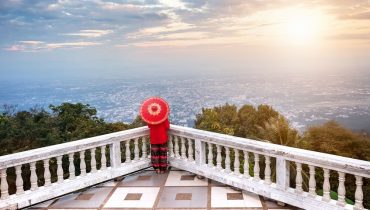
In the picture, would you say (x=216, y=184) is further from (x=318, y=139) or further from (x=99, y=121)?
(x=318, y=139)

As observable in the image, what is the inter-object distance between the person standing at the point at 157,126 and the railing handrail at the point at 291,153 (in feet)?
0.84

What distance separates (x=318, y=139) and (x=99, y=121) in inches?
574

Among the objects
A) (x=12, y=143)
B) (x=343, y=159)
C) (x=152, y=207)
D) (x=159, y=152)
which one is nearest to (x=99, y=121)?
(x=12, y=143)

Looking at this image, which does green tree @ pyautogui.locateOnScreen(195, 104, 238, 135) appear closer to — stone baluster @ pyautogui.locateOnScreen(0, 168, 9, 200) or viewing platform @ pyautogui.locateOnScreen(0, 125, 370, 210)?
viewing platform @ pyautogui.locateOnScreen(0, 125, 370, 210)

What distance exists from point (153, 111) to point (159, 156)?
2.44 ft

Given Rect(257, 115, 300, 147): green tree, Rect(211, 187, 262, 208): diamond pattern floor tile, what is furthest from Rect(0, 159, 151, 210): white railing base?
Rect(257, 115, 300, 147): green tree

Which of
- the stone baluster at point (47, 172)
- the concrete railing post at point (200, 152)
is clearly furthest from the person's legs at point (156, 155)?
the stone baluster at point (47, 172)

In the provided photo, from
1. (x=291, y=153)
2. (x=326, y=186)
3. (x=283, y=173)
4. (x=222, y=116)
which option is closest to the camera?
(x=326, y=186)

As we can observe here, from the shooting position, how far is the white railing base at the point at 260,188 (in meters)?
3.83

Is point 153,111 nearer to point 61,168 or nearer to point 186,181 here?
point 186,181

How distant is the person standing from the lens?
17.7 ft

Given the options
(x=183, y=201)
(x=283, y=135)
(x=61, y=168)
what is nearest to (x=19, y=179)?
(x=61, y=168)

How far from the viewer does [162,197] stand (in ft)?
15.0

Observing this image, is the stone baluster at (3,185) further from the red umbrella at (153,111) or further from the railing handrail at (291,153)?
the railing handrail at (291,153)
